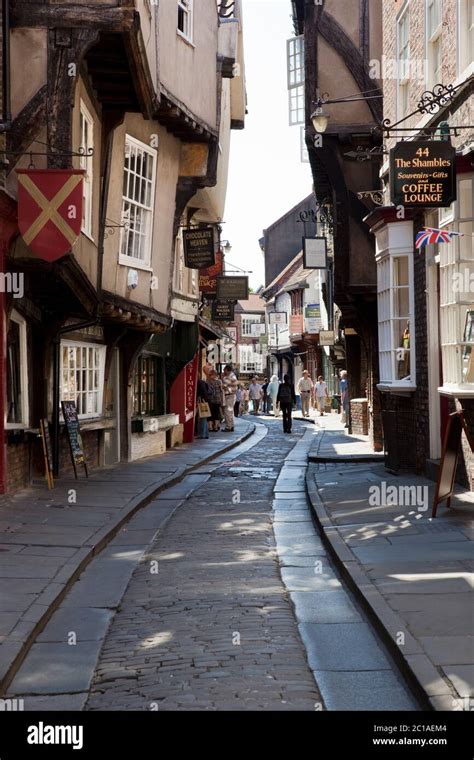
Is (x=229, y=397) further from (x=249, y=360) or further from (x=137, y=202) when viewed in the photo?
(x=249, y=360)

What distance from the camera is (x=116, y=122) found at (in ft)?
52.6

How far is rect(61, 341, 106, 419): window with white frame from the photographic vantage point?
16531 mm

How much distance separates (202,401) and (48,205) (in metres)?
17.2

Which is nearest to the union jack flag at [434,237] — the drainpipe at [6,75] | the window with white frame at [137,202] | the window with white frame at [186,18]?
the drainpipe at [6,75]

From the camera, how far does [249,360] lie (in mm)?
96812

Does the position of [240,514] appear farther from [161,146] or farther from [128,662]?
[161,146]

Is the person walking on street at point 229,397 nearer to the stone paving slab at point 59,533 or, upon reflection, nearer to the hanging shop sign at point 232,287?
the hanging shop sign at point 232,287

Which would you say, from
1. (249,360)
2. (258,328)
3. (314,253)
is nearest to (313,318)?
(314,253)

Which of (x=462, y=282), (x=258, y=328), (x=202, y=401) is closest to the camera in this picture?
(x=462, y=282)

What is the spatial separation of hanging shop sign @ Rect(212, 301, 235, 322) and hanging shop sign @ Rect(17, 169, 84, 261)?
2453 centimetres

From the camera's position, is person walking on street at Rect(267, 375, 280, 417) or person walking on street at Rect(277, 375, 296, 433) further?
person walking on street at Rect(267, 375, 280, 417)

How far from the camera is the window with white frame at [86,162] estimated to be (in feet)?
47.6

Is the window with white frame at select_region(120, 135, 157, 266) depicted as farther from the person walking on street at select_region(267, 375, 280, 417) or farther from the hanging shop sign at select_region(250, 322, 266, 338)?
the hanging shop sign at select_region(250, 322, 266, 338)

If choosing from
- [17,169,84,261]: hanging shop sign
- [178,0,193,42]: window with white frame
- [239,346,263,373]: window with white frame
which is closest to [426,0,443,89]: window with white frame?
[17,169,84,261]: hanging shop sign
